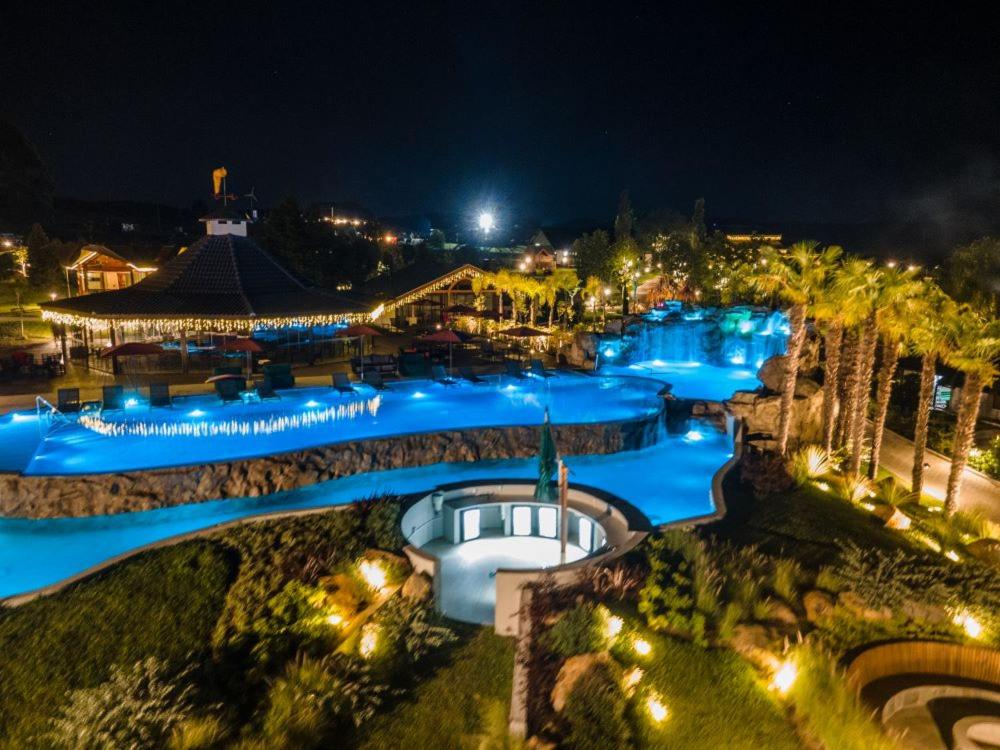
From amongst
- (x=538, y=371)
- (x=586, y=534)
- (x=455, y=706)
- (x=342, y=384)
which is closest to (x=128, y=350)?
(x=342, y=384)

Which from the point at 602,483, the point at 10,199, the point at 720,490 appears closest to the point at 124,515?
the point at 602,483

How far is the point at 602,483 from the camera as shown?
40.8ft

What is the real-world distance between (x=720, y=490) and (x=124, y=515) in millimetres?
10673

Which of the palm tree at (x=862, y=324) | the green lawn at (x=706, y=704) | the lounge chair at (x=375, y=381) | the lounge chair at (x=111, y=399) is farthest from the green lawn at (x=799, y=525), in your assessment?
the lounge chair at (x=111, y=399)

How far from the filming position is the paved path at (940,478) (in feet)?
44.6

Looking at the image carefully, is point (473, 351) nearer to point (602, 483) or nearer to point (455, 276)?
point (455, 276)

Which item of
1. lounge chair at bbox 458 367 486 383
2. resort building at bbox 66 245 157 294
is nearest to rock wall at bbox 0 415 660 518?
lounge chair at bbox 458 367 486 383

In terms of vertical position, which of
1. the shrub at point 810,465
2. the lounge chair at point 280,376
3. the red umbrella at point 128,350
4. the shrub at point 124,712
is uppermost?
the red umbrella at point 128,350

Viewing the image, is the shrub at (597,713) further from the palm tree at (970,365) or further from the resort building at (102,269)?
the resort building at (102,269)

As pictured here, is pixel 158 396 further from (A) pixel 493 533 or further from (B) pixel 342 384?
(A) pixel 493 533

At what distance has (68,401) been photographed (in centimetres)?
1405

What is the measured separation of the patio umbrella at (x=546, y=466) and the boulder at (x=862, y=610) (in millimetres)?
4304

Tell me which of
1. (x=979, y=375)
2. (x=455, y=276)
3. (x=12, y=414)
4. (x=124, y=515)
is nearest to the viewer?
(x=124, y=515)

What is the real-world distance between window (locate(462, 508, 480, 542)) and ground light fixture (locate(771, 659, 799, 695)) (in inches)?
196
